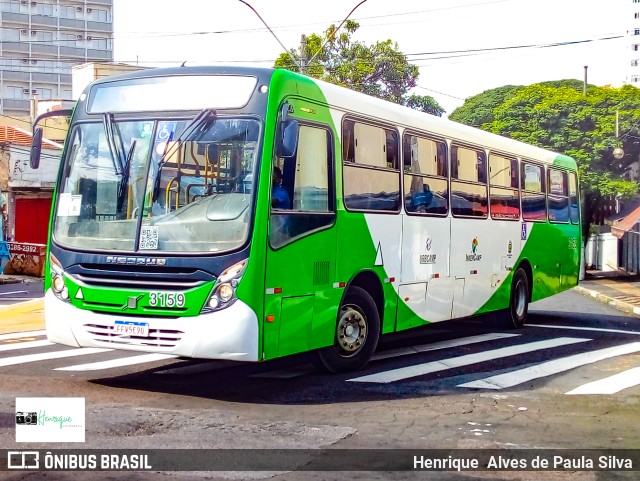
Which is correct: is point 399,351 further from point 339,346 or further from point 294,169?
point 294,169

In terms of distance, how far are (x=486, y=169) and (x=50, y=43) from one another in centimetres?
9073

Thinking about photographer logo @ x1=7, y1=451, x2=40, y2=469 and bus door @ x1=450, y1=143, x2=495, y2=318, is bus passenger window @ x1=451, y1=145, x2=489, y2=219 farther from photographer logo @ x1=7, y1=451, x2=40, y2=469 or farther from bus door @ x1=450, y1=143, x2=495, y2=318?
photographer logo @ x1=7, y1=451, x2=40, y2=469

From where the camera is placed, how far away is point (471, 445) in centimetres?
706

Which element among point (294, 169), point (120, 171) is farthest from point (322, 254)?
point (120, 171)

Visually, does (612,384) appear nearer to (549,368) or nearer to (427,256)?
(549,368)

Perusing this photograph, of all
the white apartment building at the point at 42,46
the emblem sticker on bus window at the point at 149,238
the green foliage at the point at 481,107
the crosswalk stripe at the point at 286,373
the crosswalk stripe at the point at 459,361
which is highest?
the white apartment building at the point at 42,46

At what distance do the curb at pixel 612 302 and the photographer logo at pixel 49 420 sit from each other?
15728mm

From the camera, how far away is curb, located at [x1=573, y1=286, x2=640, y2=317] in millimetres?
21453

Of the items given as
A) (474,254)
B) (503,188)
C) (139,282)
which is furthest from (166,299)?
(503,188)

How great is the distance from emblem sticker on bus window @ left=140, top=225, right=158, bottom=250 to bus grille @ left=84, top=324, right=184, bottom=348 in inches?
31.1

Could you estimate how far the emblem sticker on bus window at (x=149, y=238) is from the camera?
28.3 feet

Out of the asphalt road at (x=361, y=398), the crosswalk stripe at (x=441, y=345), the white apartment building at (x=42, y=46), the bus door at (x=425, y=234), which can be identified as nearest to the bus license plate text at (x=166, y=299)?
the asphalt road at (x=361, y=398)

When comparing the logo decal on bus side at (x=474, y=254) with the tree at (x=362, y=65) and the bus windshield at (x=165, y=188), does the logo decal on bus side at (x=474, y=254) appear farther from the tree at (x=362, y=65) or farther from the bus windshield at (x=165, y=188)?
the tree at (x=362, y=65)

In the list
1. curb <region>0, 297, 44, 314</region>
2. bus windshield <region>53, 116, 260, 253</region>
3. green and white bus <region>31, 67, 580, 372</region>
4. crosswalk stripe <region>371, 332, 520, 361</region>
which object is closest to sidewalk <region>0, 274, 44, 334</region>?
curb <region>0, 297, 44, 314</region>
